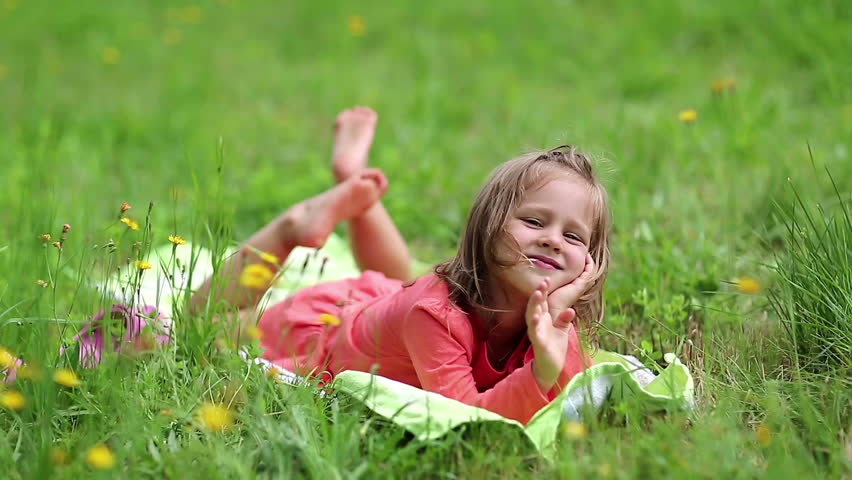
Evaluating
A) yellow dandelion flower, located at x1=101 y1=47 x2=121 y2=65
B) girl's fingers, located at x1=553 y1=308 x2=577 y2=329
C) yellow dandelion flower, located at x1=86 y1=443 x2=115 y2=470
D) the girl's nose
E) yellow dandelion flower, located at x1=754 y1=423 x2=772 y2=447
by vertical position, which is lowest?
yellow dandelion flower, located at x1=754 y1=423 x2=772 y2=447

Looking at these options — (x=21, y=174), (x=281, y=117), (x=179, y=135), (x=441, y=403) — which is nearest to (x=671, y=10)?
(x=281, y=117)

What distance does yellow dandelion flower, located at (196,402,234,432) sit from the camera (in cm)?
163

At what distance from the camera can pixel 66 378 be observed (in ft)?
5.50

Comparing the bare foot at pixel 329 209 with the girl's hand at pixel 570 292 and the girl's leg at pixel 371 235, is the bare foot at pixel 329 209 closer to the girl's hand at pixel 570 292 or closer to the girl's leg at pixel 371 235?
the girl's leg at pixel 371 235

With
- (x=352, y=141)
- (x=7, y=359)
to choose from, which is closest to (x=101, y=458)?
(x=7, y=359)

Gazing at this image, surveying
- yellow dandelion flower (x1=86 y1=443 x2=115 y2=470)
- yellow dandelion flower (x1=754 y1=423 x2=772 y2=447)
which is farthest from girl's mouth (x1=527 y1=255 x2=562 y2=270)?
yellow dandelion flower (x1=86 y1=443 x2=115 y2=470)

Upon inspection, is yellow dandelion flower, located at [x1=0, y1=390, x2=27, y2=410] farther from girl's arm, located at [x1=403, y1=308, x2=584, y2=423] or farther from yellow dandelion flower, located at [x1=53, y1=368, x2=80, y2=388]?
girl's arm, located at [x1=403, y1=308, x2=584, y2=423]

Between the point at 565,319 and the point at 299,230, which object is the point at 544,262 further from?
the point at 299,230

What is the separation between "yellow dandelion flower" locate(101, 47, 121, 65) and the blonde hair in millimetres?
3523

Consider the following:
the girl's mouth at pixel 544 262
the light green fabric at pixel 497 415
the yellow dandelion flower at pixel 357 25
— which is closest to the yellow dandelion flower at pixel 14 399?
the light green fabric at pixel 497 415

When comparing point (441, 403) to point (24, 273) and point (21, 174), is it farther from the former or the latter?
point (21, 174)

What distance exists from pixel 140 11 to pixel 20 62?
37.9 inches

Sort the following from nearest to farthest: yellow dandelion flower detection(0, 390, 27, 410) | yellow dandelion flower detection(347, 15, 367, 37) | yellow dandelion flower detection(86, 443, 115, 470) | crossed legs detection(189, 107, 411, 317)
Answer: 1. yellow dandelion flower detection(86, 443, 115, 470)
2. yellow dandelion flower detection(0, 390, 27, 410)
3. crossed legs detection(189, 107, 411, 317)
4. yellow dandelion flower detection(347, 15, 367, 37)

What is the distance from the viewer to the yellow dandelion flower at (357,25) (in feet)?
16.0
